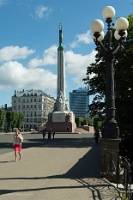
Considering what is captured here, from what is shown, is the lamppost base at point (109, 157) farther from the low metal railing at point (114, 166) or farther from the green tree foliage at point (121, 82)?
the green tree foliage at point (121, 82)

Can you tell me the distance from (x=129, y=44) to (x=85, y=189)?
→ 26.5m

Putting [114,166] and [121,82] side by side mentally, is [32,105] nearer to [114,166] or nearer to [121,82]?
[121,82]

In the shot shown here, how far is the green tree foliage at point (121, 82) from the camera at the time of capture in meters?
30.5

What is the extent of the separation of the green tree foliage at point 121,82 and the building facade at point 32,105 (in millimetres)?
137345

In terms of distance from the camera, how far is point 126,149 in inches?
950

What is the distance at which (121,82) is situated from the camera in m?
32.3

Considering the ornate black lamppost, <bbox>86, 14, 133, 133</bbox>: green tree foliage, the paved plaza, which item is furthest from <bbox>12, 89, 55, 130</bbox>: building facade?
the ornate black lamppost

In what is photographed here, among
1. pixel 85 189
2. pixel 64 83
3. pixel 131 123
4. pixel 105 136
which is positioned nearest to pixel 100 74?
pixel 131 123

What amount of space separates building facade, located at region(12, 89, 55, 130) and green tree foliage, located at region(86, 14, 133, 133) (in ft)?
451

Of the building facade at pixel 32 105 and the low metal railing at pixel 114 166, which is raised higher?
the building facade at pixel 32 105

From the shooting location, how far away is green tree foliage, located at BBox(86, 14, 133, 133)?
99.9ft

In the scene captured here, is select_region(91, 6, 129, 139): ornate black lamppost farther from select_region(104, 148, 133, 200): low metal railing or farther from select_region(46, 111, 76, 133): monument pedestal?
select_region(46, 111, 76, 133): monument pedestal

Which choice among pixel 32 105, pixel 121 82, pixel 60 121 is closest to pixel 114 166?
pixel 121 82

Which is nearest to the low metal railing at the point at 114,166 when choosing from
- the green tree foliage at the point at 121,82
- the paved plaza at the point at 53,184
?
the paved plaza at the point at 53,184
